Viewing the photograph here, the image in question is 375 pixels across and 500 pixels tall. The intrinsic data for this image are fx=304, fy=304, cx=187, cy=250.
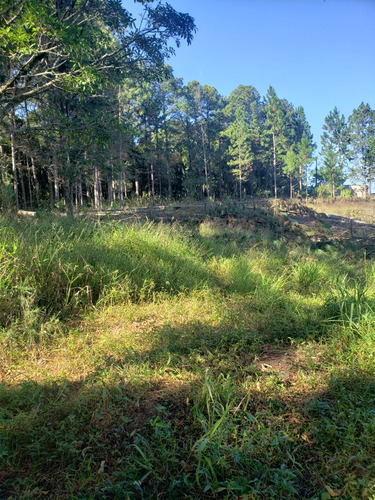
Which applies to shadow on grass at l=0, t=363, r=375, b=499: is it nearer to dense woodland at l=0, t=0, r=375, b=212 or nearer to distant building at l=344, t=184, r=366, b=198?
dense woodland at l=0, t=0, r=375, b=212

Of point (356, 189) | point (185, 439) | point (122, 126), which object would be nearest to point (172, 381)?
point (185, 439)

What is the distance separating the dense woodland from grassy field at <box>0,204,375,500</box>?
343 cm

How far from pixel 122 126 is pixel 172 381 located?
7151 mm

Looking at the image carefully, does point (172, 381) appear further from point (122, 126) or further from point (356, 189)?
point (356, 189)

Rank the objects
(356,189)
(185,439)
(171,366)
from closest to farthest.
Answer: (185,439), (171,366), (356,189)

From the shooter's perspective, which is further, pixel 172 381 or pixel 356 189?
pixel 356 189

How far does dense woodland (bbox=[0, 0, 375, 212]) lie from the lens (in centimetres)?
605

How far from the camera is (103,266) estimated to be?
12.8ft

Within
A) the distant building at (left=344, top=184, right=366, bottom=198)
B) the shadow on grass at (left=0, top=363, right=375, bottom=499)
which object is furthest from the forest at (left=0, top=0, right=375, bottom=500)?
the distant building at (left=344, top=184, right=366, bottom=198)

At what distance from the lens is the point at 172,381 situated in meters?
2.15

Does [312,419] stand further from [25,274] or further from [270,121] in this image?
[270,121]

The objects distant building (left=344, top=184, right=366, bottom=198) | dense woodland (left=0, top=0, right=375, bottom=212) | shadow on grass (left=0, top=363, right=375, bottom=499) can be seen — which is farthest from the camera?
distant building (left=344, top=184, right=366, bottom=198)

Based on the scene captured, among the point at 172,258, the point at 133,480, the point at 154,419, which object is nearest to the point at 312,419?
the point at 154,419

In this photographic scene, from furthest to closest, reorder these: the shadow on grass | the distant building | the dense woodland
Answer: the distant building → the dense woodland → the shadow on grass
